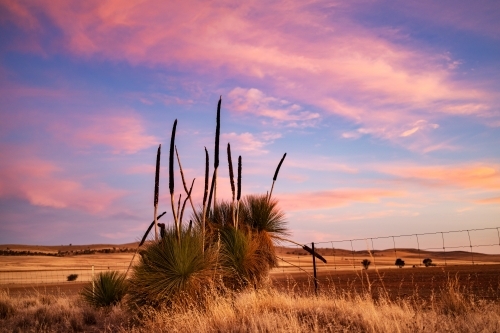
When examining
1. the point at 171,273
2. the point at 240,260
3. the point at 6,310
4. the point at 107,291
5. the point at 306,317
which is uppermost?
the point at 240,260

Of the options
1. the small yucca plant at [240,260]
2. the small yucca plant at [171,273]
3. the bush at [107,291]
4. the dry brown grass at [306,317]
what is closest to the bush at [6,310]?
the bush at [107,291]

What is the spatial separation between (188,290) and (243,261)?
2.16m

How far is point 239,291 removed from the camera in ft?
39.7

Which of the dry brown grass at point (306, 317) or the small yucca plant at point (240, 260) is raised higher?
the small yucca plant at point (240, 260)

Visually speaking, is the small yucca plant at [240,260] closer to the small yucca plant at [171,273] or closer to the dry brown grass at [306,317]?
the dry brown grass at [306,317]

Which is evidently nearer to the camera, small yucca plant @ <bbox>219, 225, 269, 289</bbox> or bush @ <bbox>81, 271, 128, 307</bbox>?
→ small yucca plant @ <bbox>219, 225, 269, 289</bbox>

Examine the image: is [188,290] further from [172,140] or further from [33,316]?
[33,316]

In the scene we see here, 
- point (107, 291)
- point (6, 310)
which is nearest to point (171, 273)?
point (107, 291)

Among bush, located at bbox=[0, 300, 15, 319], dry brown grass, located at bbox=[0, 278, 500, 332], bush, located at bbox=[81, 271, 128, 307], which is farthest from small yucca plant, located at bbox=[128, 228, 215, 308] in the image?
bush, located at bbox=[0, 300, 15, 319]

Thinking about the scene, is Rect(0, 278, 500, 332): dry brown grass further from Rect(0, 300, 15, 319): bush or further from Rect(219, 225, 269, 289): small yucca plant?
Rect(0, 300, 15, 319): bush

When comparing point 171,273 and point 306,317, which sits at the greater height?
point 171,273

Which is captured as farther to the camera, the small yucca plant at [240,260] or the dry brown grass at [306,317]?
the small yucca plant at [240,260]

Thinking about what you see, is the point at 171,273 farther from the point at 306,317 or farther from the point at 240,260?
the point at 306,317

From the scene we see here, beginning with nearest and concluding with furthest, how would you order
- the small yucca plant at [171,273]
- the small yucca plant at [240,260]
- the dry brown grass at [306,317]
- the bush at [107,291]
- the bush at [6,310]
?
1. the dry brown grass at [306,317]
2. the small yucca plant at [171,273]
3. the small yucca plant at [240,260]
4. the bush at [107,291]
5. the bush at [6,310]
